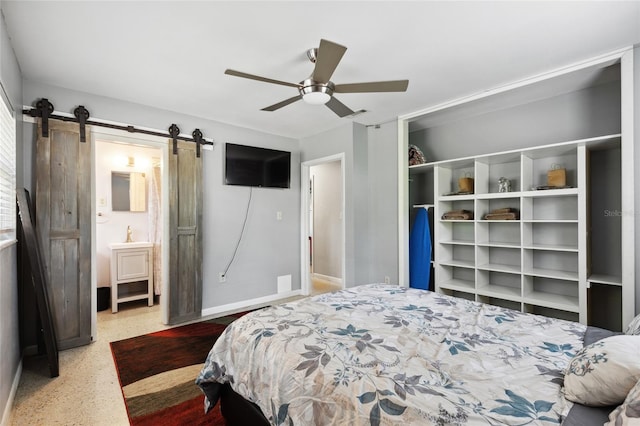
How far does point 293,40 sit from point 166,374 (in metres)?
2.69

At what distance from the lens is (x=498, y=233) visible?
3.51 meters

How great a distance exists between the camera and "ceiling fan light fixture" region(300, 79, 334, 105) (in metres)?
2.19

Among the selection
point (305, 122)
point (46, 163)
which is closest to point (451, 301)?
point (305, 122)

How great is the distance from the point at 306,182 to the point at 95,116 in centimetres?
270

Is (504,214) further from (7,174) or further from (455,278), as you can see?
(7,174)

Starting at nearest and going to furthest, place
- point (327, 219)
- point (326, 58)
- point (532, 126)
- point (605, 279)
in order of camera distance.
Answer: point (326, 58) → point (605, 279) → point (532, 126) → point (327, 219)

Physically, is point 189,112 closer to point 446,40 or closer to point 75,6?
point 75,6

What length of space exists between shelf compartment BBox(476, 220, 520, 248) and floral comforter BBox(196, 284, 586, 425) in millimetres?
1599

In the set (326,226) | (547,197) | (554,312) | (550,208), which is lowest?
(554,312)

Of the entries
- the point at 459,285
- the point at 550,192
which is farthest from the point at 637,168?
the point at 459,285

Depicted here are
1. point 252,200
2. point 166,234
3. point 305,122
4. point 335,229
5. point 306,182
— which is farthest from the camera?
point 335,229

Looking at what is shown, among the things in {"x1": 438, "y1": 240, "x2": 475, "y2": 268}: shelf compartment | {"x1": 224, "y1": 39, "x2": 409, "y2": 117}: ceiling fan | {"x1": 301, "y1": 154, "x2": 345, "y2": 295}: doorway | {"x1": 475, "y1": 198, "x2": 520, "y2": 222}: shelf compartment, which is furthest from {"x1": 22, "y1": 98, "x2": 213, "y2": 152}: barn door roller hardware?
{"x1": 475, "y1": 198, "x2": 520, "y2": 222}: shelf compartment

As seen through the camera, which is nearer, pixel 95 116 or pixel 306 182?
pixel 95 116

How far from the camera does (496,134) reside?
3521 mm
